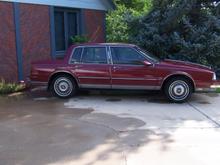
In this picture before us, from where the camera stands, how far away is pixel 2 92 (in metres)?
12.0

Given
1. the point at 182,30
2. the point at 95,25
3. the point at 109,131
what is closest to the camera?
the point at 109,131

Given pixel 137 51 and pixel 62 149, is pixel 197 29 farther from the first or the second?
pixel 62 149

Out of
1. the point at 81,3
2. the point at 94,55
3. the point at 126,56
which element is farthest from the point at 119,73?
the point at 81,3

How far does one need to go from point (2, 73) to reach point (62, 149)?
22.9ft

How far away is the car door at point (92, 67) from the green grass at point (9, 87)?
7.61 ft

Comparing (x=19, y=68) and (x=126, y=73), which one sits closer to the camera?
(x=126, y=73)

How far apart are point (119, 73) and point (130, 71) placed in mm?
289

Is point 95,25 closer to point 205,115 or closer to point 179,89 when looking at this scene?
point 179,89

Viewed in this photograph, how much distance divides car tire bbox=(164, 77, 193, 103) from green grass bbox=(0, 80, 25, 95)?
4534 millimetres

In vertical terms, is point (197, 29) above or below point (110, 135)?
above

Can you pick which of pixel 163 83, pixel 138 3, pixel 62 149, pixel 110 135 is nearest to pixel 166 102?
pixel 163 83

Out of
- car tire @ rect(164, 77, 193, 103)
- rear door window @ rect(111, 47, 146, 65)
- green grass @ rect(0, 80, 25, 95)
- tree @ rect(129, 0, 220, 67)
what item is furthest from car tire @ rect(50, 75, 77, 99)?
tree @ rect(129, 0, 220, 67)

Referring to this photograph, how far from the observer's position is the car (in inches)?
416

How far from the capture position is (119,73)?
10.8 metres
